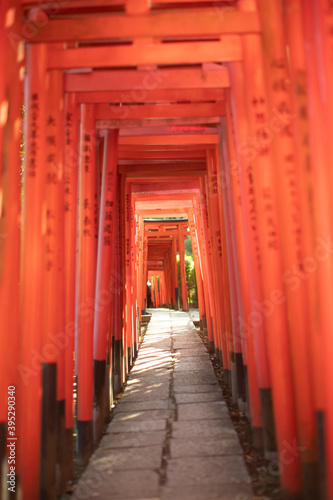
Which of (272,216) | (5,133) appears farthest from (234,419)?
(5,133)

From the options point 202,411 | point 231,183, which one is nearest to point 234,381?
point 202,411

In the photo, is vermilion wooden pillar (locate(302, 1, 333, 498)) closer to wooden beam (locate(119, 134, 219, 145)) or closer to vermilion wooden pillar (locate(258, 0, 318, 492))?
vermilion wooden pillar (locate(258, 0, 318, 492))

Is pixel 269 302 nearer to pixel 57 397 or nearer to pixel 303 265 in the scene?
pixel 303 265

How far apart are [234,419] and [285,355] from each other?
1.82 m

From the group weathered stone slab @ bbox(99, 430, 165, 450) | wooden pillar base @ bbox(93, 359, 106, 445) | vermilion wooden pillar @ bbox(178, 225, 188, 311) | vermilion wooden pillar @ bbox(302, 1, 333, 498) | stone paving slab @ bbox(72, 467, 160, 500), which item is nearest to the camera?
vermilion wooden pillar @ bbox(302, 1, 333, 498)

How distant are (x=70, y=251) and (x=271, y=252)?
1.48m

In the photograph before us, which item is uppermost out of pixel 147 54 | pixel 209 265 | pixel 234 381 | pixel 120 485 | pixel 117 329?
pixel 147 54

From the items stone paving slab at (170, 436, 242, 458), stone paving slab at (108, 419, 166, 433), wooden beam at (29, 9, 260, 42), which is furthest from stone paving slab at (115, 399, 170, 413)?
wooden beam at (29, 9, 260, 42)

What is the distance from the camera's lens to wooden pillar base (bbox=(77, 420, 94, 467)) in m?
3.14

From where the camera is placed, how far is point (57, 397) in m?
2.74

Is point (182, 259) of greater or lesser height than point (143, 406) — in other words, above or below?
above

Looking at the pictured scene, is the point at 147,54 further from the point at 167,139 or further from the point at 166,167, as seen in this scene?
the point at 166,167

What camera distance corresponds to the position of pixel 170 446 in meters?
3.12

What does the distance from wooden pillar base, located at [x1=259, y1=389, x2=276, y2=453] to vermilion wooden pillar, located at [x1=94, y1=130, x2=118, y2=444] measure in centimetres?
145
